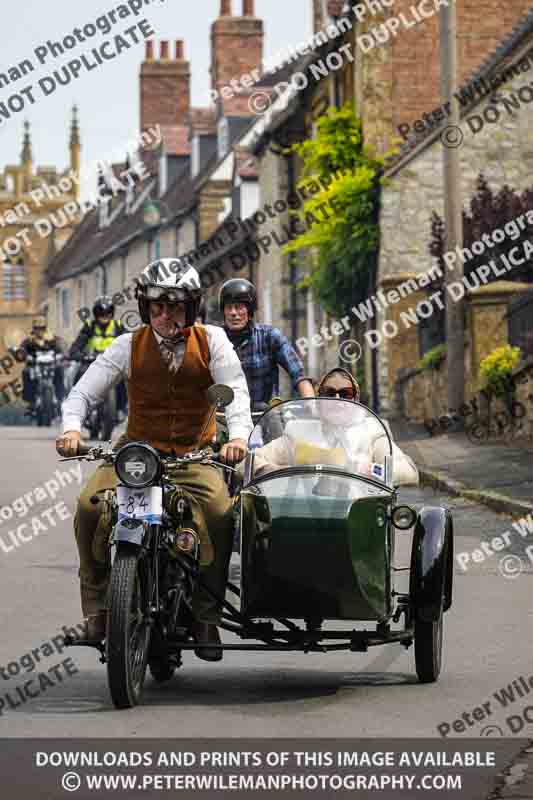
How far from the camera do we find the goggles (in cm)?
708

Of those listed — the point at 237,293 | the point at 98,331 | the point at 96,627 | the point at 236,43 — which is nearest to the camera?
the point at 96,627

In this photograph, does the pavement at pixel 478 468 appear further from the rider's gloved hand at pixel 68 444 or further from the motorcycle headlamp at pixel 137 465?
the motorcycle headlamp at pixel 137 465

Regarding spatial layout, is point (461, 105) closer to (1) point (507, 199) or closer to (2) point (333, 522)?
(1) point (507, 199)

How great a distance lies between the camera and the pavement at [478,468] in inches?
591

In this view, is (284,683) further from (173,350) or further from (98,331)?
(98,331)

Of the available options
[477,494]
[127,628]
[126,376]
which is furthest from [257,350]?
[477,494]

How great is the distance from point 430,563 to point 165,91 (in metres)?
63.2

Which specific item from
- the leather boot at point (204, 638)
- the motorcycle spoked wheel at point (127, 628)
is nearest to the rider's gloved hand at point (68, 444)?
the motorcycle spoked wheel at point (127, 628)

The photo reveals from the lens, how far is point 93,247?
8125cm

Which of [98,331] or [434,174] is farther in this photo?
[434,174]

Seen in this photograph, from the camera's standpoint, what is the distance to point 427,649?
724cm

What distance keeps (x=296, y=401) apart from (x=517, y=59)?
22139mm

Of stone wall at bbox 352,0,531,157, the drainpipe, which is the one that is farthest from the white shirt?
the drainpipe

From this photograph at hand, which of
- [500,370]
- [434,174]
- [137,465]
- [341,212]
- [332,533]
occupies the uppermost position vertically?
[434,174]
